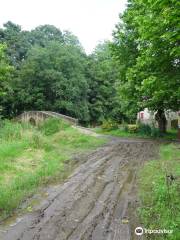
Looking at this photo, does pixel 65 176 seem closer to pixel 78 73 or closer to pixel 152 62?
pixel 152 62

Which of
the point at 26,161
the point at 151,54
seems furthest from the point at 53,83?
the point at 26,161

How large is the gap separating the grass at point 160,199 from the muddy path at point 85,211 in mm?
284

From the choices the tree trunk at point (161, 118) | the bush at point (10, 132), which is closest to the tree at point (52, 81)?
the tree trunk at point (161, 118)

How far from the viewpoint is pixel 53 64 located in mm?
36938

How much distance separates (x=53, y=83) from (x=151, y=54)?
21.5 m

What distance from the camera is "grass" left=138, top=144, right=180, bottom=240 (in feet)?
18.5

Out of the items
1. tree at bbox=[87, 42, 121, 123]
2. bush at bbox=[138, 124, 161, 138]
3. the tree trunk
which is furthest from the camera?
tree at bbox=[87, 42, 121, 123]

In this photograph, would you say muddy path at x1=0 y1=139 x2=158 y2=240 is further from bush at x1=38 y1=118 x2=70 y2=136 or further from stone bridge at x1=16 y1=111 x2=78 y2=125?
stone bridge at x1=16 y1=111 x2=78 y2=125

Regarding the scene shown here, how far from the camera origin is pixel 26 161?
471 inches

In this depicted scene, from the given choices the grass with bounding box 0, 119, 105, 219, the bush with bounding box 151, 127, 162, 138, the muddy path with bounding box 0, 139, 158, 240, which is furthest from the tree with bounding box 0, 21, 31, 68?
the muddy path with bounding box 0, 139, 158, 240

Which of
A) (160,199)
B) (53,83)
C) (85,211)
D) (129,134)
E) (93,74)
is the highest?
(93,74)

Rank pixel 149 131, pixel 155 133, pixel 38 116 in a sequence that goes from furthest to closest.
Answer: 1. pixel 38 116
2. pixel 149 131
3. pixel 155 133

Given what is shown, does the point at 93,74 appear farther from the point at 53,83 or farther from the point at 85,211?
the point at 85,211

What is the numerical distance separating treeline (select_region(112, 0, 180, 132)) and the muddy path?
14.0 feet
